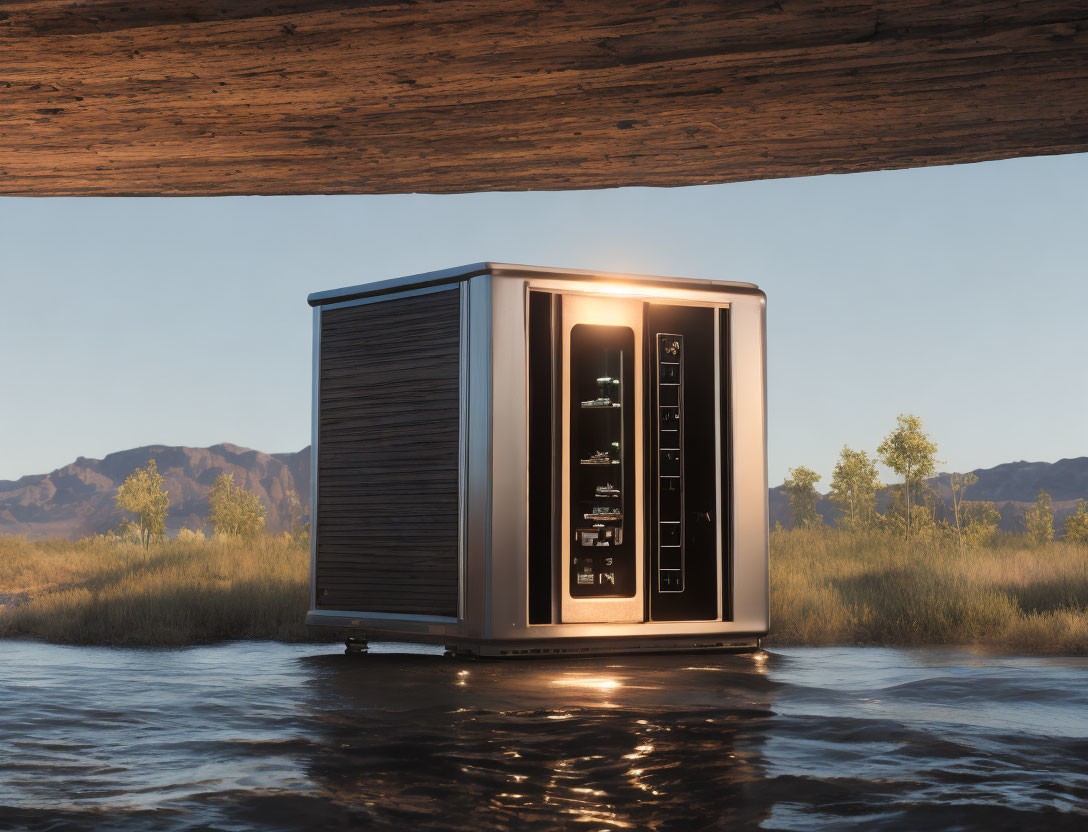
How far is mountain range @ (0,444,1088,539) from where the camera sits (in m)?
68.7

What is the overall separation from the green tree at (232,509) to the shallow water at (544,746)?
22.9 meters

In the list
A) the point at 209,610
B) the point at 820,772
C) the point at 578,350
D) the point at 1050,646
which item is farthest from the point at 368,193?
the point at 1050,646

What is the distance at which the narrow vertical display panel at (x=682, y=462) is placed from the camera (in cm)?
691

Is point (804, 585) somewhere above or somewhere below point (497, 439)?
below

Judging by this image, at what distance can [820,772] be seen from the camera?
3379 millimetres

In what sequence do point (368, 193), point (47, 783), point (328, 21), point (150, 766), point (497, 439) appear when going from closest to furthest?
1. point (47, 783)
2. point (150, 766)
3. point (328, 21)
4. point (497, 439)
5. point (368, 193)

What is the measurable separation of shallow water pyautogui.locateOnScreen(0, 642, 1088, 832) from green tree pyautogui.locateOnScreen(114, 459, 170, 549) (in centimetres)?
2115

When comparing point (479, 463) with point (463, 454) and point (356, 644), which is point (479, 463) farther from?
point (356, 644)

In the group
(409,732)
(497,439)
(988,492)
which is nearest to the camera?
(409,732)

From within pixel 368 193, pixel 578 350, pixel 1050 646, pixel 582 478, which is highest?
pixel 368 193

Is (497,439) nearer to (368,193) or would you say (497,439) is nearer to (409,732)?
(368,193)

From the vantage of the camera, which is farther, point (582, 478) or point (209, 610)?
point (209, 610)

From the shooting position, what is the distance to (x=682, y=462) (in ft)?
23.0

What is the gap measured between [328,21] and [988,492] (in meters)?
69.1
